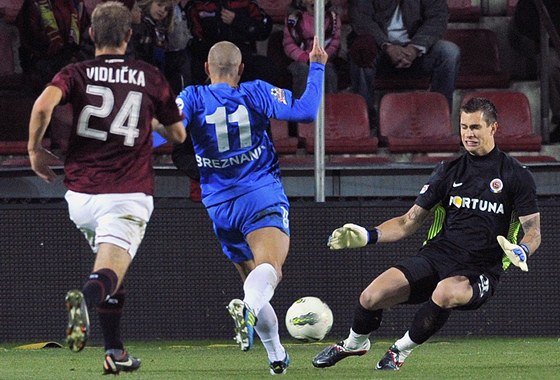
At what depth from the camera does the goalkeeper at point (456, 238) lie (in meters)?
7.17

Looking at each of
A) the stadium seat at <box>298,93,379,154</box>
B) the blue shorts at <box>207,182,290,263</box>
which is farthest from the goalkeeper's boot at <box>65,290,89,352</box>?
the stadium seat at <box>298,93,379,154</box>

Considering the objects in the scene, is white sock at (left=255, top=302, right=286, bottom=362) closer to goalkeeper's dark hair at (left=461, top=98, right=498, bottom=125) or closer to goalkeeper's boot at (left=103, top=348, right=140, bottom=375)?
goalkeeper's boot at (left=103, top=348, right=140, bottom=375)

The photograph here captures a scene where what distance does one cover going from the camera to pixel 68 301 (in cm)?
573

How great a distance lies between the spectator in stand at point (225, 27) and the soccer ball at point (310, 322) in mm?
4062

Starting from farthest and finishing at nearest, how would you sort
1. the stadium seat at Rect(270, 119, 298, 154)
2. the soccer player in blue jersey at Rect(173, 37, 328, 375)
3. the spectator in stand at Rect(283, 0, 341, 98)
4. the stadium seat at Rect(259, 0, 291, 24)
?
the stadium seat at Rect(259, 0, 291, 24) → the spectator in stand at Rect(283, 0, 341, 98) → the stadium seat at Rect(270, 119, 298, 154) → the soccer player in blue jersey at Rect(173, 37, 328, 375)

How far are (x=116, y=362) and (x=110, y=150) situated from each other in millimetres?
1001

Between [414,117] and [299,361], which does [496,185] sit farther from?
[414,117]

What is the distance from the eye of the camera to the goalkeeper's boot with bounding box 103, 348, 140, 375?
241 inches

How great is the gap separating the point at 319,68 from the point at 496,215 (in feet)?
4.27

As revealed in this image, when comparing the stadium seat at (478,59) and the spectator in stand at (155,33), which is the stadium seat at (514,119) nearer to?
the stadium seat at (478,59)

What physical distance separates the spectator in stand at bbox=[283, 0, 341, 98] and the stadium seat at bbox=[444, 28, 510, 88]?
1698 mm

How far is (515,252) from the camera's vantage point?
683 centimetres

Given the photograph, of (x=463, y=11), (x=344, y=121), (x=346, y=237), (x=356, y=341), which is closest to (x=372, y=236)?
(x=346, y=237)

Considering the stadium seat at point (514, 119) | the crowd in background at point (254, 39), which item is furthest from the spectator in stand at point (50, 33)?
the stadium seat at point (514, 119)
